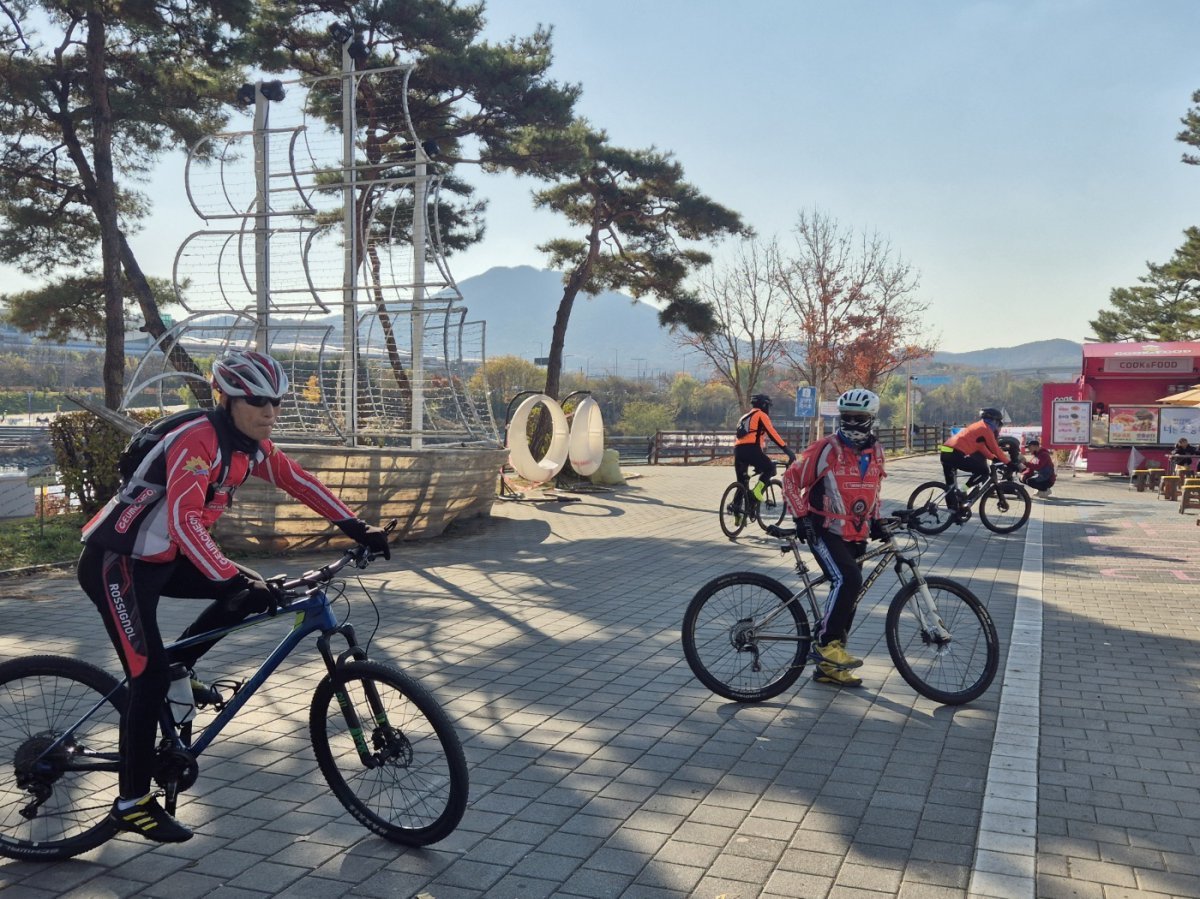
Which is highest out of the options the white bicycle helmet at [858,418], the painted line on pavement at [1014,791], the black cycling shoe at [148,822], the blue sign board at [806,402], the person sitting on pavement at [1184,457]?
the blue sign board at [806,402]

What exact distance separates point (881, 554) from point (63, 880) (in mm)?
4158

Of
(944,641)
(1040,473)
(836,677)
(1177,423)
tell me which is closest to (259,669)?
(836,677)

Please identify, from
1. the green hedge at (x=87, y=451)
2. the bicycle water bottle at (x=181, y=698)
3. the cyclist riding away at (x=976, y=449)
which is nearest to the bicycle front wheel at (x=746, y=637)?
the bicycle water bottle at (x=181, y=698)

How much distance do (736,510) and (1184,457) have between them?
12.8 m

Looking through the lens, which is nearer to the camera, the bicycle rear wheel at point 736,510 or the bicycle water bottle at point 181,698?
the bicycle water bottle at point 181,698

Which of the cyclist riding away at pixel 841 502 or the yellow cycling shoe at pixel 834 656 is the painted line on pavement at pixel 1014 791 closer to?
the yellow cycling shoe at pixel 834 656

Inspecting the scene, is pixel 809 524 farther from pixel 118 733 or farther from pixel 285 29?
pixel 285 29

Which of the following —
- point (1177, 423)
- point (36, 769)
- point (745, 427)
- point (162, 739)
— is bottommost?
point (36, 769)

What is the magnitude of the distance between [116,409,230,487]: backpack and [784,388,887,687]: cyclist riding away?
3280 mm

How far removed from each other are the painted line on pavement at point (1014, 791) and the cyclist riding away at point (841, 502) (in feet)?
3.23

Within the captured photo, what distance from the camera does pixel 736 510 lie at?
13289 mm

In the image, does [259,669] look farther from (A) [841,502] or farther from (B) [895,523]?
(B) [895,523]

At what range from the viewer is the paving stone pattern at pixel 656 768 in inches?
141

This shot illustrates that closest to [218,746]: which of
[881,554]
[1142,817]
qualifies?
[881,554]
